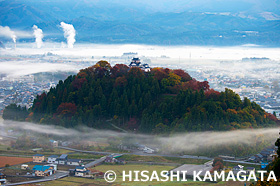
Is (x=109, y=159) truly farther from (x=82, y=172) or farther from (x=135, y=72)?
(x=135, y=72)

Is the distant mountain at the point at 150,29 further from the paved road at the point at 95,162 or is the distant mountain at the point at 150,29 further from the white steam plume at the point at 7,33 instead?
the paved road at the point at 95,162

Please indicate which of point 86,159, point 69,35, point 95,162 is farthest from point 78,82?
point 69,35

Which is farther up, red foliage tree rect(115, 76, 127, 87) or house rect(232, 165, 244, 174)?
red foliage tree rect(115, 76, 127, 87)

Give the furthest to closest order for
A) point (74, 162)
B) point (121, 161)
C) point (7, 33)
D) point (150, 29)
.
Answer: point (150, 29)
point (7, 33)
point (121, 161)
point (74, 162)

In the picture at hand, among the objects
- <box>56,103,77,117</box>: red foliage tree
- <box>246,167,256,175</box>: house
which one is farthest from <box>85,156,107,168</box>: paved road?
<box>246,167,256,175</box>: house

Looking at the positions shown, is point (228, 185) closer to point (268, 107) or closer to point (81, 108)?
point (81, 108)

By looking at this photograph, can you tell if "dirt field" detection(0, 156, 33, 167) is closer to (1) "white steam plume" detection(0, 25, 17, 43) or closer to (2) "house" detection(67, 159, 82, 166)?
(2) "house" detection(67, 159, 82, 166)
